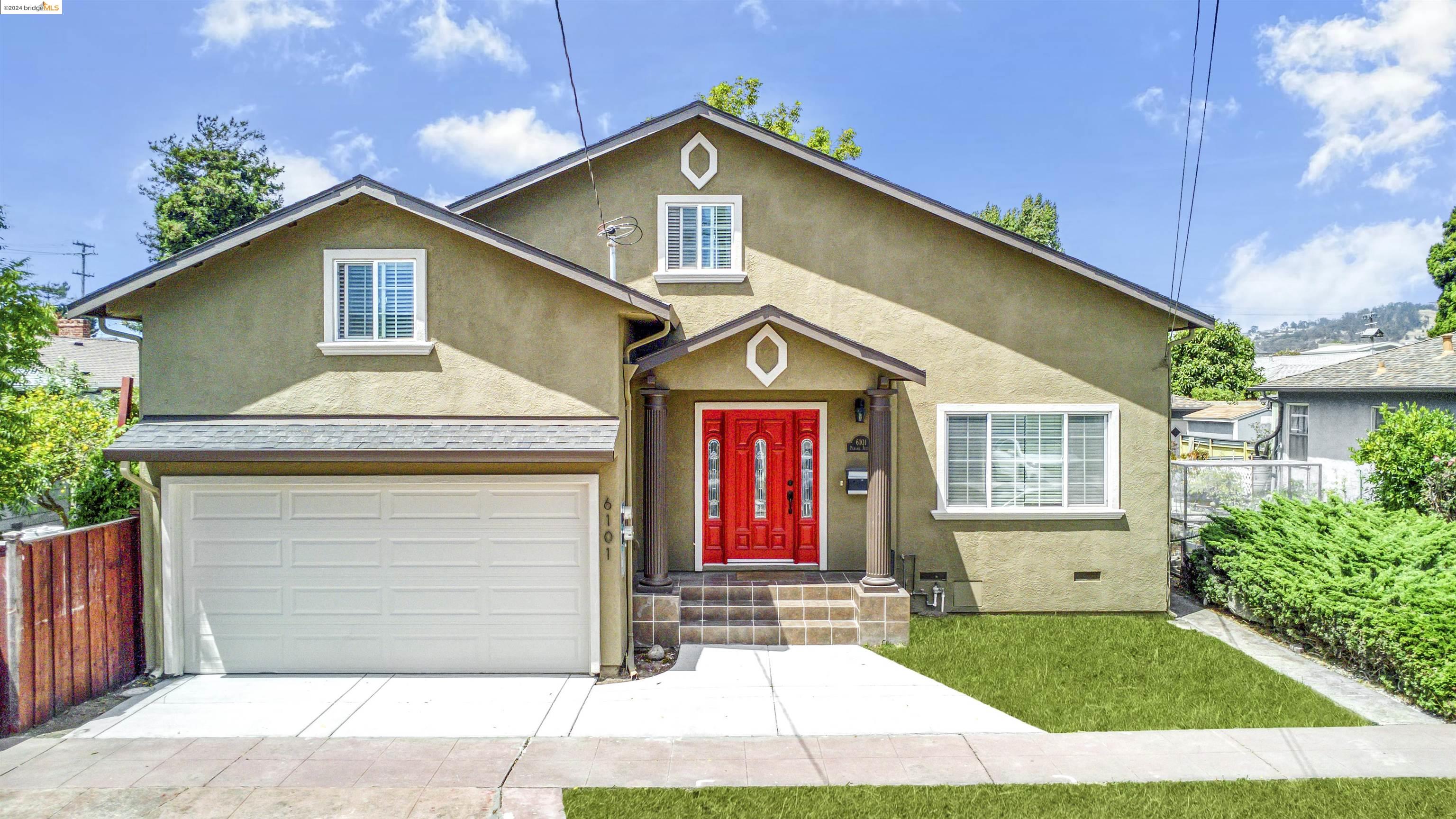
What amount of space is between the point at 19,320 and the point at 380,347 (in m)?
5.54

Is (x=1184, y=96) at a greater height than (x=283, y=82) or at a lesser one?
lesser

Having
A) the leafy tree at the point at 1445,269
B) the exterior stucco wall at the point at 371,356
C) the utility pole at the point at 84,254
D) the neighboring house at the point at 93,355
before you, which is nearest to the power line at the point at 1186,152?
the exterior stucco wall at the point at 371,356

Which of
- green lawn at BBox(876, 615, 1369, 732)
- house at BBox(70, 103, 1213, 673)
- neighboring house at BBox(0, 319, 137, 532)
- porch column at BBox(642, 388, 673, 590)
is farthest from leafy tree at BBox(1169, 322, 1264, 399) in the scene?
neighboring house at BBox(0, 319, 137, 532)

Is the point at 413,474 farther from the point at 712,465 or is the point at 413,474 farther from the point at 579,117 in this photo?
the point at 579,117

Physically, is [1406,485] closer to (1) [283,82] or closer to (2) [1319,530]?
(2) [1319,530]

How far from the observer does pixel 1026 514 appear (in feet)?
34.1

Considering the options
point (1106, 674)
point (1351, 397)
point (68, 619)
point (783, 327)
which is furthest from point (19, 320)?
point (1351, 397)

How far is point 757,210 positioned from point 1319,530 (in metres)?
8.40

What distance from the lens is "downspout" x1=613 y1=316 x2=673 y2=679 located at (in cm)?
846

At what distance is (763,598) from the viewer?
9.62 metres

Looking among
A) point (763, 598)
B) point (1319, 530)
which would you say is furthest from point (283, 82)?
point (1319, 530)

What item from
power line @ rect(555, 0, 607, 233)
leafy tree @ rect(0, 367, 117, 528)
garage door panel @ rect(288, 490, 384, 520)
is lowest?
garage door panel @ rect(288, 490, 384, 520)

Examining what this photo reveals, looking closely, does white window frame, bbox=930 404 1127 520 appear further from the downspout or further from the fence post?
the fence post

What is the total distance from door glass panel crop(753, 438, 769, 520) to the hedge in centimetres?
637
